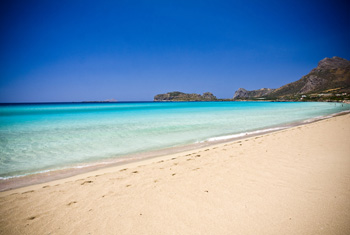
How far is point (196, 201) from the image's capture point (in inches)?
146

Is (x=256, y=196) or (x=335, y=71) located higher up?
(x=335, y=71)

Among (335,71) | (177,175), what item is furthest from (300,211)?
(335,71)

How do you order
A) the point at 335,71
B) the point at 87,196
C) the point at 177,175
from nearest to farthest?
the point at 87,196, the point at 177,175, the point at 335,71

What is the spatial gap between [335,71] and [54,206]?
8689 inches

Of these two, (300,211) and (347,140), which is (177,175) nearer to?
(300,211)

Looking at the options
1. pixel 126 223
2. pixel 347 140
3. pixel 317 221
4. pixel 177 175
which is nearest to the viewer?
pixel 317 221

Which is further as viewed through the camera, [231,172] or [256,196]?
[231,172]

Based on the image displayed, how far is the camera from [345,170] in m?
4.94

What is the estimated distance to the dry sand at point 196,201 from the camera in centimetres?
293

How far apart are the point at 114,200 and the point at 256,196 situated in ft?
11.1

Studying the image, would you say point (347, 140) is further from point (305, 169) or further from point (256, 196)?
point (256, 196)

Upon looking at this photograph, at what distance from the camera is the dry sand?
293 centimetres

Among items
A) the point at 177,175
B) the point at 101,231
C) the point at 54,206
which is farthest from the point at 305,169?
the point at 54,206

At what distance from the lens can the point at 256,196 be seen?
375cm
